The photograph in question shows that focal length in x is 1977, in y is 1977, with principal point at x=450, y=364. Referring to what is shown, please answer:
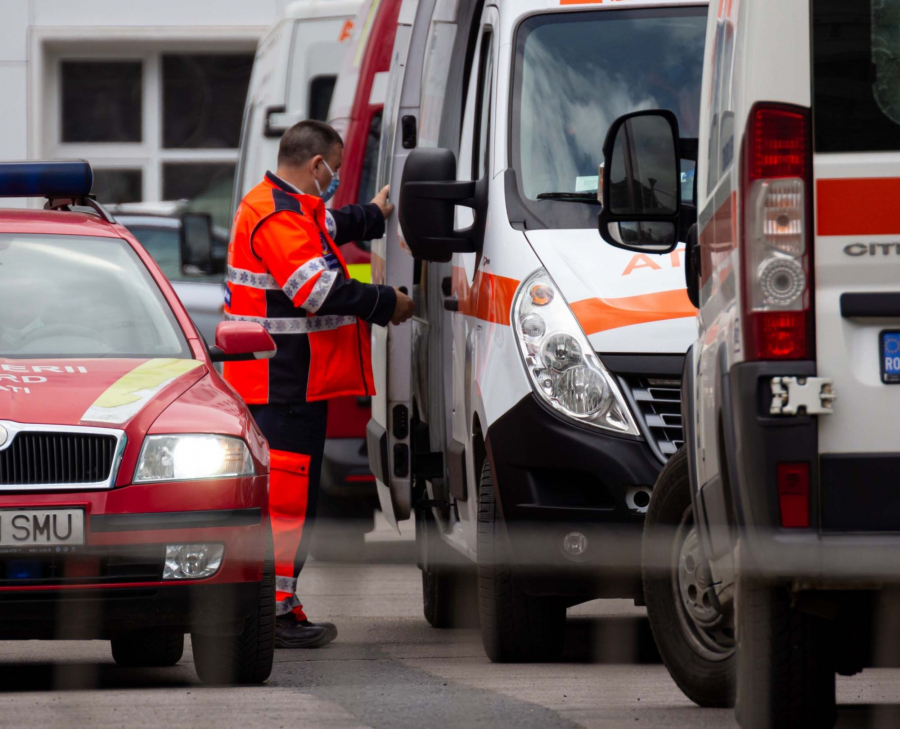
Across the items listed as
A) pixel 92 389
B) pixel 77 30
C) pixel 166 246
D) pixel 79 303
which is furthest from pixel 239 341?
pixel 77 30

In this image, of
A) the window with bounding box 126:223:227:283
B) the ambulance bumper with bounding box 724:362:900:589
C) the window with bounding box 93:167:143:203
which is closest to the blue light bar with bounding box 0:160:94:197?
the ambulance bumper with bounding box 724:362:900:589

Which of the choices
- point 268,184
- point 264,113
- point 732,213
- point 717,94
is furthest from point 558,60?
point 264,113

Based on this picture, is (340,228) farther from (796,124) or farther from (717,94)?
(796,124)

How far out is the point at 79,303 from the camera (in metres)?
6.70

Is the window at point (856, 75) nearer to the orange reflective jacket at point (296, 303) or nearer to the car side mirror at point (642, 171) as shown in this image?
the car side mirror at point (642, 171)

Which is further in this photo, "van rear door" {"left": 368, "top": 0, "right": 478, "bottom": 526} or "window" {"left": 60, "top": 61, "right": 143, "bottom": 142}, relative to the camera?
"window" {"left": 60, "top": 61, "right": 143, "bottom": 142}

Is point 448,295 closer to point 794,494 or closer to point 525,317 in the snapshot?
point 525,317

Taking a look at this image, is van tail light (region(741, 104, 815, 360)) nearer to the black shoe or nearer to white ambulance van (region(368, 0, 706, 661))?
white ambulance van (region(368, 0, 706, 661))

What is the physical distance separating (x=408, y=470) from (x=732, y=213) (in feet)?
12.3

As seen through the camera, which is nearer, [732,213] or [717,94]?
[732,213]

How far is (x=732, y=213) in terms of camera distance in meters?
4.25

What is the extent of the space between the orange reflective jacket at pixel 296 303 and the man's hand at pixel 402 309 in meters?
0.06

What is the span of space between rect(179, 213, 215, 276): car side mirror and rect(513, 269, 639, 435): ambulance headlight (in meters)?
7.81

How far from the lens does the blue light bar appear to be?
23.8 feet
